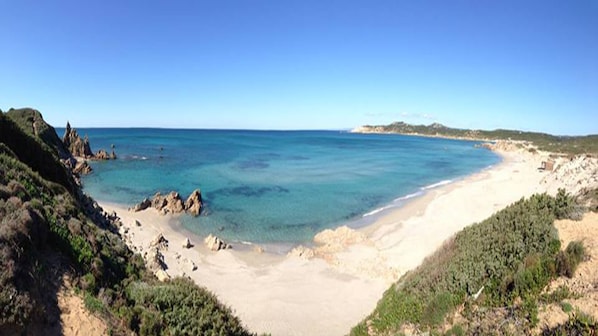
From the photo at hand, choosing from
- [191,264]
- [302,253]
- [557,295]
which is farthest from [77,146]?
[557,295]

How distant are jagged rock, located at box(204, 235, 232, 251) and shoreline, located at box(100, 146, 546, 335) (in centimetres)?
46

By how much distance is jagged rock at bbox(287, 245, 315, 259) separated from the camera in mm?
20328

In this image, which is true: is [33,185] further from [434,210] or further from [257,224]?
[434,210]

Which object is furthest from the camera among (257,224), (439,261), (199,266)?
(257,224)

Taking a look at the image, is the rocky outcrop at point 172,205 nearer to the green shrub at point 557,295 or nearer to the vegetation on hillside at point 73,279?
the vegetation on hillside at point 73,279

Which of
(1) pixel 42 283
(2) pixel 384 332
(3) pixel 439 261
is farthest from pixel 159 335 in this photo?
(3) pixel 439 261

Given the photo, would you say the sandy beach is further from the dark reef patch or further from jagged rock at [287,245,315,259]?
the dark reef patch

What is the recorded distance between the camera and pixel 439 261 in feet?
38.0

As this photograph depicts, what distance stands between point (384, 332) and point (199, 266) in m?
12.2

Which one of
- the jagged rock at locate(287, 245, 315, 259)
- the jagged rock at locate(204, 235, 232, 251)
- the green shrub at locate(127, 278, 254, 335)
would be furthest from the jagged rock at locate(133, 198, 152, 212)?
the green shrub at locate(127, 278, 254, 335)

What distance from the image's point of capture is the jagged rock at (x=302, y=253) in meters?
20.3

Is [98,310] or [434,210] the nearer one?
[98,310]

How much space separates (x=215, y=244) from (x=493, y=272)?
16.5 m

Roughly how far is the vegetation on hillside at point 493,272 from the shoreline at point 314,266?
3794mm
